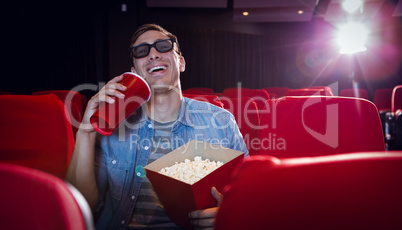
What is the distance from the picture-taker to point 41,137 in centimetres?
109

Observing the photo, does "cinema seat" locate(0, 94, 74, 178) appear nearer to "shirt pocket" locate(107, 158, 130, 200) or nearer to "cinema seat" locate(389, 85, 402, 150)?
"shirt pocket" locate(107, 158, 130, 200)

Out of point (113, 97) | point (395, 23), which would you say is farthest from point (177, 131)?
point (395, 23)

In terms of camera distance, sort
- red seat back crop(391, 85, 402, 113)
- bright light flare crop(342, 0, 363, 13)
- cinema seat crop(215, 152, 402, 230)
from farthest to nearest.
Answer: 1. bright light flare crop(342, 0, 363, 13)
2. red seat back crop(391, 85, 402, 113)
3. cinema seat crop(215, 152, 402, 230)

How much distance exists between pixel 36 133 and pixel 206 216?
2.70 ft

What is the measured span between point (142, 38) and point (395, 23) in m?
9.77

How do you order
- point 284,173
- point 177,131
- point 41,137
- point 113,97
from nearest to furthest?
1. point 284,173
2. point 113,97
3. point 41,137
4. point 177,131

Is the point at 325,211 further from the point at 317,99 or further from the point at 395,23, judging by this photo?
the point at 395,23

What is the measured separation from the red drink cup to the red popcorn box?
0.60 feet

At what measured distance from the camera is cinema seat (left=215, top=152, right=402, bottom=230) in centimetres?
30

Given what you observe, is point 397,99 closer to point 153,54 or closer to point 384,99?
point 384,99

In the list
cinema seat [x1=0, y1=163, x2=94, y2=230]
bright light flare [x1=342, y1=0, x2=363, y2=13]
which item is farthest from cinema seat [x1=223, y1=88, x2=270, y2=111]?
bright light flare [x1=342, y1=0, x2=363, y2=13]

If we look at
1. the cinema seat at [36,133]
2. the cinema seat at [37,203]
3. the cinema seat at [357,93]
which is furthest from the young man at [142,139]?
the cinema seat at [357,93]

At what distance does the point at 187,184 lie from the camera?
685 mm

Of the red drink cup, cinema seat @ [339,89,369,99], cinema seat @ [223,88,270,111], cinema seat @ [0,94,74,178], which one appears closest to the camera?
the red drink cup
